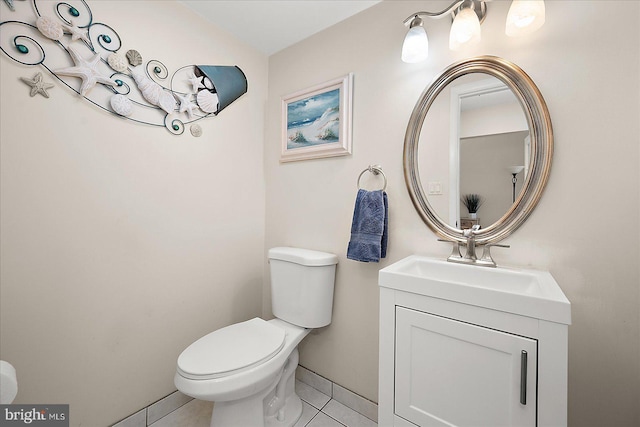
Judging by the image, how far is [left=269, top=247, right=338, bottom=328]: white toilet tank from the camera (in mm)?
1452

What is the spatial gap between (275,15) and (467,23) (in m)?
1.04

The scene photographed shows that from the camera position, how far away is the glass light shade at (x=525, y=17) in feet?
3.08

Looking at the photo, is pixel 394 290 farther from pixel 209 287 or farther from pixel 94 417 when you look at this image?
pixel 94 417

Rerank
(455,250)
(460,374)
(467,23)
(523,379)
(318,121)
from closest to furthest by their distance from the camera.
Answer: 1. (523,379)
2. (460,374)
3. (467,23)
4. (455,250)
5. (318,121)

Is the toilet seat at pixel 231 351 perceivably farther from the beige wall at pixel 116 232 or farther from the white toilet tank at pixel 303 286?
the beige wall at pixel 116 232

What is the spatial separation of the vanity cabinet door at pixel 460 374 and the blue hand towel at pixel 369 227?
374 mm

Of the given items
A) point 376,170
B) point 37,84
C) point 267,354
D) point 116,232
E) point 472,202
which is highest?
point 37,84

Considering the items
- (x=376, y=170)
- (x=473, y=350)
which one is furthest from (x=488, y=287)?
(x=376, y=170)

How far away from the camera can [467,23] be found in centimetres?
106

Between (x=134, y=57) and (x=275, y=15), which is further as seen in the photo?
(x=275, y=15)

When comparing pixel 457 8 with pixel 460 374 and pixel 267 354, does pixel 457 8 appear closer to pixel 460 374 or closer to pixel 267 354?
pixel 460 374

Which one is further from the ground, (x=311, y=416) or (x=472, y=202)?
(x=472, y=202)

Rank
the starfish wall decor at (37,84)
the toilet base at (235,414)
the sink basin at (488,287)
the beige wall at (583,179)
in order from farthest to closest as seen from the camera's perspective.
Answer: the toilet base at (235,414)
the starfish wall decor at (37,84)
the beige wall at (583,179)
the sink basin at (488,287)

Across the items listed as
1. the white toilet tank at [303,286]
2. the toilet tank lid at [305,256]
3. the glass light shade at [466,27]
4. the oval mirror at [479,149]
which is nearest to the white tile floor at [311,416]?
the white toilet tank at [303,286]
